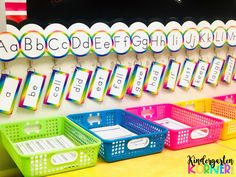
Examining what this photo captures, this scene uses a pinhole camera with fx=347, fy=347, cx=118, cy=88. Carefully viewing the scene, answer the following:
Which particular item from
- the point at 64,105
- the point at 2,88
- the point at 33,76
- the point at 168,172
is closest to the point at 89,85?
the point at 64,105

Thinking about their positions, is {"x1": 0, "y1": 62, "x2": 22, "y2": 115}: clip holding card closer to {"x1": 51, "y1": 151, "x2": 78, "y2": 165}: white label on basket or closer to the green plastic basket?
the green plastic basket

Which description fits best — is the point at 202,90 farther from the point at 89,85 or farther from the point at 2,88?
the point at 2,88

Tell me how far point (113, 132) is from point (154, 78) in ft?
1.14

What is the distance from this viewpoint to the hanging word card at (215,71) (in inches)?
72.0

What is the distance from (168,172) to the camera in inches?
46.9

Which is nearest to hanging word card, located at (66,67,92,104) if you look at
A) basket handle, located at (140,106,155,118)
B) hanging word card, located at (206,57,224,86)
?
basket handle, located at (140,106,155,118)

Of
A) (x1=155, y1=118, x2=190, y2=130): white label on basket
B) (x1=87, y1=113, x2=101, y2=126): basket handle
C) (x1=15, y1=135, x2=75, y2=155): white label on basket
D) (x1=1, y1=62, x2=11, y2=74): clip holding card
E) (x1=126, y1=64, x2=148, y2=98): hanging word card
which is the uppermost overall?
(x1=1, y1=62, x2=11, y2=74): clip holding card

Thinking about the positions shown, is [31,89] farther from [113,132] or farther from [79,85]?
[113,132]

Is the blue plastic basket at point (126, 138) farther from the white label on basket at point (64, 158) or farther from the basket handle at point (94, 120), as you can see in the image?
the white label on basket at point (64, 158)

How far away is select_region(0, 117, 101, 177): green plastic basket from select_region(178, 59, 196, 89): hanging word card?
0.64 meters

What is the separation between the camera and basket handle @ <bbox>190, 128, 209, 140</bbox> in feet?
4.60

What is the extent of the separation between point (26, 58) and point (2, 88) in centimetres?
15

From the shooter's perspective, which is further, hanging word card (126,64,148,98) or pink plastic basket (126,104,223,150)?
hanging word card (126,64,148,98)

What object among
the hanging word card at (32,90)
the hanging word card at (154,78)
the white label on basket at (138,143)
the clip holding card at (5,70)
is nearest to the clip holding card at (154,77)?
the hanging word card at (154,78)
